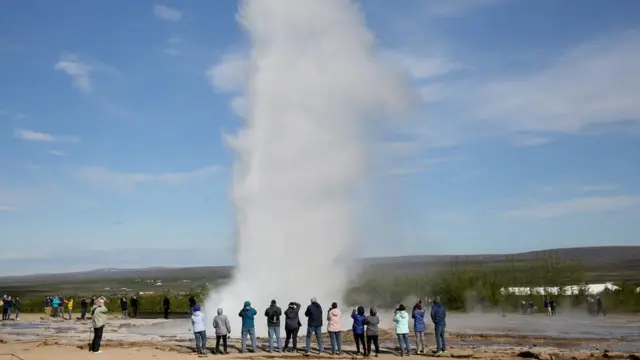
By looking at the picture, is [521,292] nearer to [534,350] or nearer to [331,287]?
[331,287]

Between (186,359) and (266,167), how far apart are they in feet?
37.1

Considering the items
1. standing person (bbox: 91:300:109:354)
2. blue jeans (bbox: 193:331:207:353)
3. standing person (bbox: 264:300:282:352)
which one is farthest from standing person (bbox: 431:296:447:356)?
standing person (bbox: 91:300:109:354)

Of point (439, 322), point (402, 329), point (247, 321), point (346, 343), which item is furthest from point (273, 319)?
point (439, 322)

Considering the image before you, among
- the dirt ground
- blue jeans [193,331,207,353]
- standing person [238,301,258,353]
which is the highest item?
standing person [238,301,258,353]

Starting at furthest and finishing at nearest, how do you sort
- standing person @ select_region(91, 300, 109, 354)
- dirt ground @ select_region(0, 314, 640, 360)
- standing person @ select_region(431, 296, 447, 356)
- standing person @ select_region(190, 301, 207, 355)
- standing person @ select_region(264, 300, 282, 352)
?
standing person @ select_region(264, 300, 282, 352) < standing person @ select_region(431, 296, 447, 356) < standing person @ select_region(190, 301, 207, 355) < dirt ground @ select_region(0, 314, 640, 360) < standing person @ select_region(91, 300, 109, 354)

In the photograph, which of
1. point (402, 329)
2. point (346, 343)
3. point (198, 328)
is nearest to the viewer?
point (402, 329)

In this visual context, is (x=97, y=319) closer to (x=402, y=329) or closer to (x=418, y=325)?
(x=402, y=329)

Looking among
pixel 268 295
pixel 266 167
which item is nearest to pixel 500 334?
pixel 268 295

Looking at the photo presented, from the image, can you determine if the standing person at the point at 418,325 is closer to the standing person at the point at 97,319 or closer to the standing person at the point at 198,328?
the standing person at the point at 198,328

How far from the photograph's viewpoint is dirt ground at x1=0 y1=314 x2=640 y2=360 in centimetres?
1530

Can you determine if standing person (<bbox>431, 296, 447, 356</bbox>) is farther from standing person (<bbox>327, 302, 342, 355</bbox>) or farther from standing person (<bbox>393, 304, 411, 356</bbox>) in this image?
standing person (<bbox>327, 302, 342, 355</bbox>)

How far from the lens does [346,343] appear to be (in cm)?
1864

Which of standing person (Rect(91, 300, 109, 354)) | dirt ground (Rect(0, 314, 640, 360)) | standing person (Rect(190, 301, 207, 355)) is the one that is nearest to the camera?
standing person (Rect(91, 300, 109, 354))

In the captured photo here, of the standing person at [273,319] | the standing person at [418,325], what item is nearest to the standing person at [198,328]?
the standing person at [273,319]
